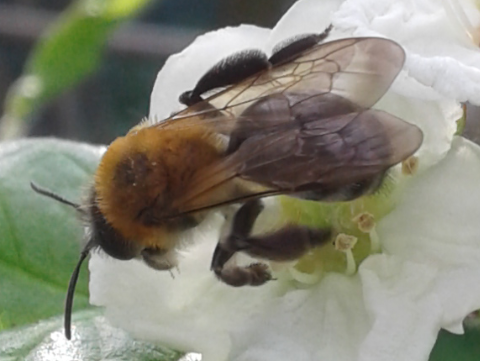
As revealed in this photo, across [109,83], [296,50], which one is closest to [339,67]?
[296,50]

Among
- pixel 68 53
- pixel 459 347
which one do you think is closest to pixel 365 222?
pixel 459 347

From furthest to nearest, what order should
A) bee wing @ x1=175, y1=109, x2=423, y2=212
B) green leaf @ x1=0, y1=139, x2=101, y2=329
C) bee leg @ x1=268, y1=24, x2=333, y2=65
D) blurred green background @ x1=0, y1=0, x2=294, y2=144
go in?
blurred green background @ x1=0, y1=0, x2=294, y2=144 < green leaf @ x1=0, y1=139, x2=101, y2=329 < bee leg @ x1=268, y1=24, x2=333, y2=65 < bee wing @ x1=175, y1=109, x2=423, y2=212

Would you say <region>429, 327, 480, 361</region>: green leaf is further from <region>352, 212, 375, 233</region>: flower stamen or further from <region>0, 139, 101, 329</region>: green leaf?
<region>0, 139, 101, 329</region>: green leaf

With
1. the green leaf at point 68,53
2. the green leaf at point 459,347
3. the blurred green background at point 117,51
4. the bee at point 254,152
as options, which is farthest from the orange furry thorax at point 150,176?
the blurred green background at point 117,51

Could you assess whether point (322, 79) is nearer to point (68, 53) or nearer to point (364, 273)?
point (364, 273)

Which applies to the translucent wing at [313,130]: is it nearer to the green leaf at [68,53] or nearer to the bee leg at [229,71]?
the bee leg at [229,71]

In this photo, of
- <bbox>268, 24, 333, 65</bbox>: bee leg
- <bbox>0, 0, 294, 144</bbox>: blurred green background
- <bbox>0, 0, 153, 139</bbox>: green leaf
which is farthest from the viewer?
<bbox>0, 0, 294, 144</bbox>: blurred green background

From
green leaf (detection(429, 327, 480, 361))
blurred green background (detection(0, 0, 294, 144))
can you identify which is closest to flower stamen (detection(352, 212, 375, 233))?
green leaf (detection(429, 327, 480, 361))

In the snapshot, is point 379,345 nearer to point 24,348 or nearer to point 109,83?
point 24,348

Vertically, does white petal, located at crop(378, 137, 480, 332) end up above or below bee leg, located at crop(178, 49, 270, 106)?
below
